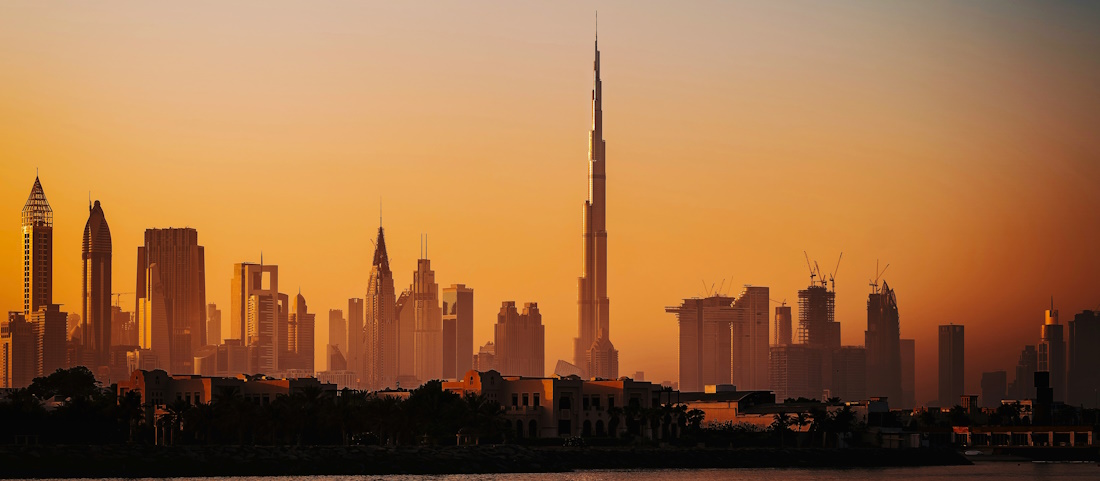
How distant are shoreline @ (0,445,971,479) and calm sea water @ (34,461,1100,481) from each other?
3054mm

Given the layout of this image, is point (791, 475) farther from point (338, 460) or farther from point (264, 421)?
point (264, 421)

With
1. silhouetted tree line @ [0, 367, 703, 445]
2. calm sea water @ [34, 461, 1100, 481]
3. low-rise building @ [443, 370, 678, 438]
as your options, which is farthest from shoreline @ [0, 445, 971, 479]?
low-rise building @ [443, 370, 678, 438]

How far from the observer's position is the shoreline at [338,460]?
149375 mm

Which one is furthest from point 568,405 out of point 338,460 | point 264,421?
point 264,421

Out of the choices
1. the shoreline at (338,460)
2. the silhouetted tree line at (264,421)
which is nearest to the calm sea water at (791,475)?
the shoreline at (338,460)

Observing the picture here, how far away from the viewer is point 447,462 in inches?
6555

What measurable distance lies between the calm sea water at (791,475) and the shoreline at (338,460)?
10.0 feet

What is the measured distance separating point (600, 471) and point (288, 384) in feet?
133

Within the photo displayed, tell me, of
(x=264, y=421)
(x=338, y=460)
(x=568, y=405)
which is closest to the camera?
(x=338, y=460)

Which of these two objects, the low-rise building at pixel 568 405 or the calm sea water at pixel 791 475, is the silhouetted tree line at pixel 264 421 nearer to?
the low-rise building at pixel 568 405

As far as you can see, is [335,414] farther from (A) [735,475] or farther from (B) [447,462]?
(A) [735,475]

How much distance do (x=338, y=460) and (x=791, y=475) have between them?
45.1 meters

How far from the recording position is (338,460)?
160875 mm

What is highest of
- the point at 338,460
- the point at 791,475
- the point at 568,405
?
the point at 568,405
